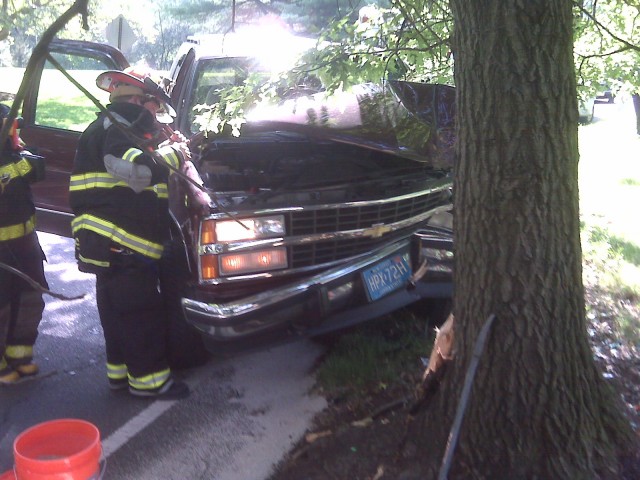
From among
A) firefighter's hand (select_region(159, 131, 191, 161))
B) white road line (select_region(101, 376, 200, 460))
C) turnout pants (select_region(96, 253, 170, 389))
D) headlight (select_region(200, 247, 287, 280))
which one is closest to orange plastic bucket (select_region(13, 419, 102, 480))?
white road line (select_region(101, 376, 200, 460))

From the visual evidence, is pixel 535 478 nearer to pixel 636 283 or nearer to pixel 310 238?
pixel 310 238

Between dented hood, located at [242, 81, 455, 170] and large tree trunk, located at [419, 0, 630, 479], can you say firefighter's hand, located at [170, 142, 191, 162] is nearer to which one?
dented hood, located at [242, 81, 455, 170]

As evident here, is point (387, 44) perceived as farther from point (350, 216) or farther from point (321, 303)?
point (321, 303)

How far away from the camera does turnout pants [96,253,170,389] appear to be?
4.05 metres

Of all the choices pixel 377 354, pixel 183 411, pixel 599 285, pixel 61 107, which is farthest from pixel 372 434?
pixel 61 107

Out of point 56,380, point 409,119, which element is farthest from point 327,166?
point 56,380

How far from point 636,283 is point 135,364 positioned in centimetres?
378

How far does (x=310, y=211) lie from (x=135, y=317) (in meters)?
1.17

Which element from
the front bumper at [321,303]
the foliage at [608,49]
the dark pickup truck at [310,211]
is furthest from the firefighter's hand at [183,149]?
the foliage at [608,49]

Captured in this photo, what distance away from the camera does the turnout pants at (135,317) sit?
4051mm

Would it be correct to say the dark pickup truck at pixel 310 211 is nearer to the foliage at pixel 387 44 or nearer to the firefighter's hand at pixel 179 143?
the firefighter's hand at pixel 179 143

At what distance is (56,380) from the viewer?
Result: 4.57m

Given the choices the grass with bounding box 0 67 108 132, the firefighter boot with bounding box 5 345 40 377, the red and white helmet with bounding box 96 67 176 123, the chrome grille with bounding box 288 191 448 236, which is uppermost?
the red and white helmet with bounding box 96 67 176 123

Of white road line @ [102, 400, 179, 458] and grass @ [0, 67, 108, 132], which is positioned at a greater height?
grass @ [0, 67, 108, 132]
